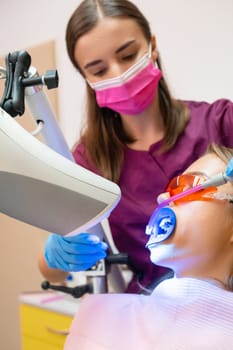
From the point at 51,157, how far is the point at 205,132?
682mm

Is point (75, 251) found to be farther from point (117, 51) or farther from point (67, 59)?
point (67, 59)

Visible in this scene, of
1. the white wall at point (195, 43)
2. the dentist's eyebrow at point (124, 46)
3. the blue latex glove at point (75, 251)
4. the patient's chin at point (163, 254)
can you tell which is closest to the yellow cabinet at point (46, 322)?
the blue latex glove at point (75, 251)

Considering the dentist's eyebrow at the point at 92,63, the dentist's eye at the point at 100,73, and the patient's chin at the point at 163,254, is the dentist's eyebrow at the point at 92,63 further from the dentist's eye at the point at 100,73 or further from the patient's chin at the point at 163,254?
the patient's chin at the point at 163,254

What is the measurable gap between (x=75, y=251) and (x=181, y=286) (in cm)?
34

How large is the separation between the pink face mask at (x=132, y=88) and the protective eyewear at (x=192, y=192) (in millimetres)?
370

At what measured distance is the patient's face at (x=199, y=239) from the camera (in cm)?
90

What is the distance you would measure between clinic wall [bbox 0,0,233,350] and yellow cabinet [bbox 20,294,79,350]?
17.4 inches

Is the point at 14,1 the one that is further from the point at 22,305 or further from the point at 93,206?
the point at 93,206

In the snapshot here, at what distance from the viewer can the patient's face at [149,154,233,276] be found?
0.90 meters

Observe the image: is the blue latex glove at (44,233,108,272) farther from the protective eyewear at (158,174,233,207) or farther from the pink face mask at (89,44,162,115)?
the pink face mask at (89,44,162,115)

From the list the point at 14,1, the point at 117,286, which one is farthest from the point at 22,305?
the point at 14,1

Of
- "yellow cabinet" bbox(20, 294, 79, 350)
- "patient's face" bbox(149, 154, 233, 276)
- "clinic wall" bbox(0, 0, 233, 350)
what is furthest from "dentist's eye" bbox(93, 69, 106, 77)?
"yellow cabinet" bbox(20, 294, 79, 350)

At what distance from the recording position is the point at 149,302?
91 centimetres

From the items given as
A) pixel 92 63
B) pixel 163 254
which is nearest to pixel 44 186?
pixel 163 254
